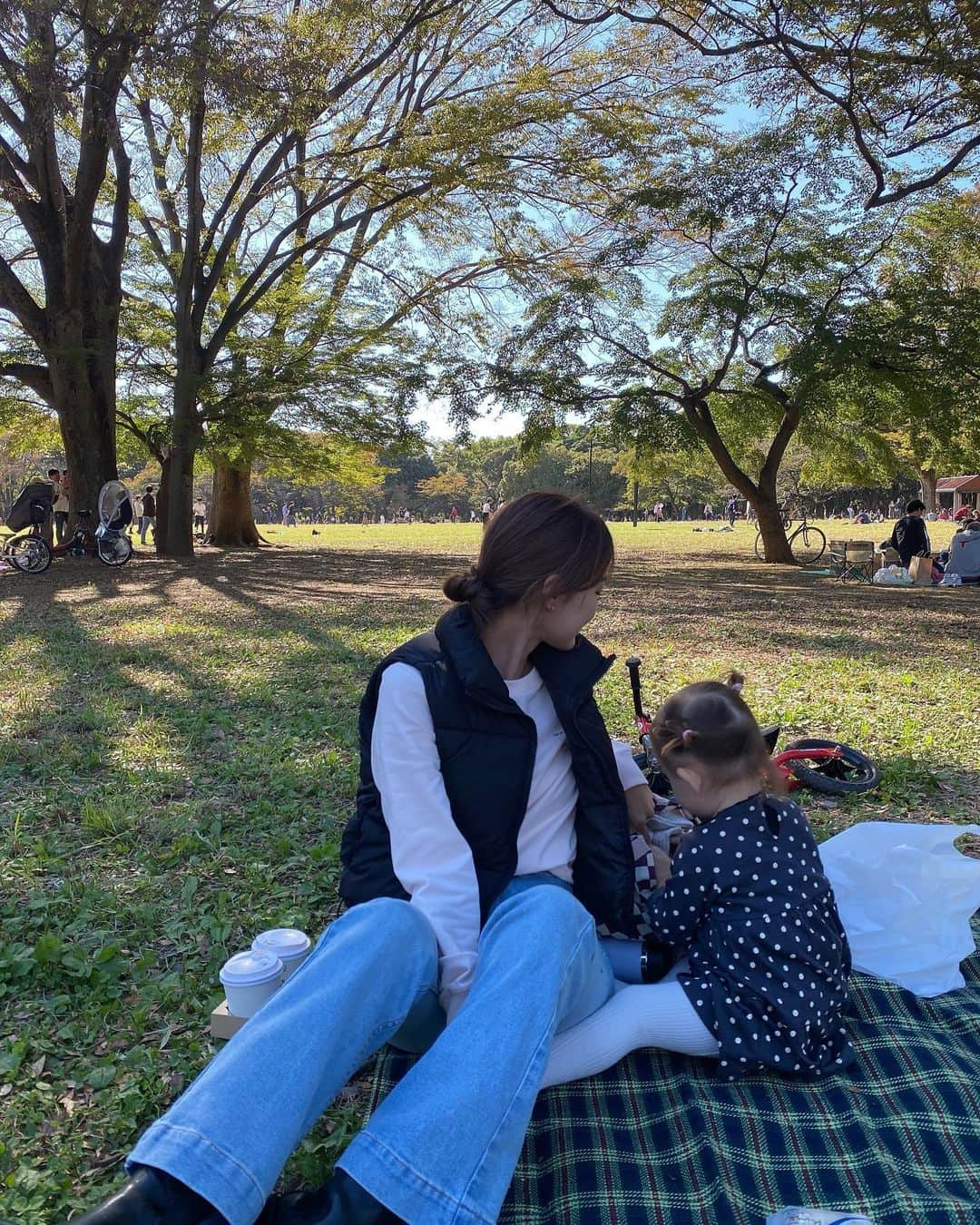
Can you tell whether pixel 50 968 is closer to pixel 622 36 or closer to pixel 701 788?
pixel 701 788

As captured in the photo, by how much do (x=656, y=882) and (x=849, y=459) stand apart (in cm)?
1617

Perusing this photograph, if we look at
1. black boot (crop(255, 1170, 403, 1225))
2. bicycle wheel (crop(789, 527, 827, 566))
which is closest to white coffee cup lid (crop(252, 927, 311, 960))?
black boot (crop(255, 1170, 403, 1225))

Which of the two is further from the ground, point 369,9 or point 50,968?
point 369,9

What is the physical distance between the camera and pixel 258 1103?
1.37 meters

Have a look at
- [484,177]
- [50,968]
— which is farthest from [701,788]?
[484,177]

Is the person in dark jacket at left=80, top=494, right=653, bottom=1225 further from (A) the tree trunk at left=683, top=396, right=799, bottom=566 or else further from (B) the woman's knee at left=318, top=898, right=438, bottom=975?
(A) the tree trunk at left=683, top=396, right=799, bottom=566

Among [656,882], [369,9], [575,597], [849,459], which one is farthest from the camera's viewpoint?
[849,459]

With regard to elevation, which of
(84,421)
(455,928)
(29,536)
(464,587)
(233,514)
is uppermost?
(84,421)

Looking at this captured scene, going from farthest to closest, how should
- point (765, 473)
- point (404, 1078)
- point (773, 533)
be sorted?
point (773, 533) < point (765, 473) < point (404, 1078)

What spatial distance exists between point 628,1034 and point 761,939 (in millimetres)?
354

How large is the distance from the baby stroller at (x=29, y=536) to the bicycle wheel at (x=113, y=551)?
1.00m

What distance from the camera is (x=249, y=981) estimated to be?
2057 mm

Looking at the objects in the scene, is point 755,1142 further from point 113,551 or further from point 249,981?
point 113,551

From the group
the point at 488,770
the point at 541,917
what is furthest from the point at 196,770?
the point at 541,917
